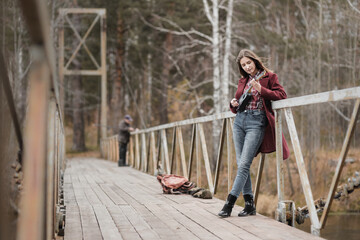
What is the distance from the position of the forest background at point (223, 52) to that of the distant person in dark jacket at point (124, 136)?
180 centimetres

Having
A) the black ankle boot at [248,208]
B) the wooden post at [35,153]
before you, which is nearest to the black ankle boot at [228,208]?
the black ankle boot at [248,208]

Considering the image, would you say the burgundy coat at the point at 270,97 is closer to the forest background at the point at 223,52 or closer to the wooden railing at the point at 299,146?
the wooden railing at the point at 299,146

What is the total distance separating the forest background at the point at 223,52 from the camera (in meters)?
11.6

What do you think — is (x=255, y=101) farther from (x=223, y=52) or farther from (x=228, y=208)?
(x=223, y=52)

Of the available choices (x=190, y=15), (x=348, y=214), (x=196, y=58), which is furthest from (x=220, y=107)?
(x=196, y=58)

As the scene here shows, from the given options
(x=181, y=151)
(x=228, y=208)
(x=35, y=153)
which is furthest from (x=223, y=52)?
(x=35, y=153)

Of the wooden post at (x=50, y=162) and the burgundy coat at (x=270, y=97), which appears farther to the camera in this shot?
the burgundy coat at (x=270, y=97)

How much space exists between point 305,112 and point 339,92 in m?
11.3

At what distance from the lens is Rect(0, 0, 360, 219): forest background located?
11602mm

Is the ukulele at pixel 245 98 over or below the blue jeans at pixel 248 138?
over

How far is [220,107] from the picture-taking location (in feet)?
43.9

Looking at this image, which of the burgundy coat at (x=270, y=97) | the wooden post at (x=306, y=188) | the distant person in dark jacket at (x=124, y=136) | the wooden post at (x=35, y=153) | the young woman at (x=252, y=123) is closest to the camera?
the wooden post at (x=35, y=153)

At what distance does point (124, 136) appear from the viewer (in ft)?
47.1

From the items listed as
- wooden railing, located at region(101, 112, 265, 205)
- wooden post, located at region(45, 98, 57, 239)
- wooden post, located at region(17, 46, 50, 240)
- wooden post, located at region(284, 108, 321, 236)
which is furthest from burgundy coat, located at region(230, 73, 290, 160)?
wooden post, located at region(17, 46, 50, 240)
